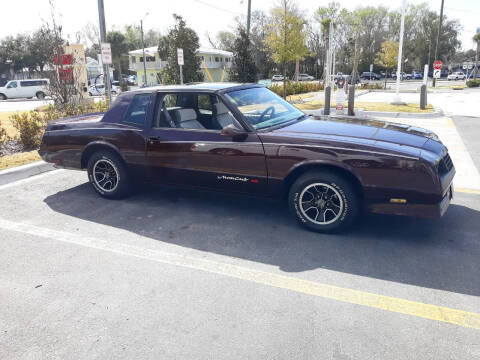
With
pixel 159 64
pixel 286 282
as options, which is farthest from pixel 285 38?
pixel 159 64

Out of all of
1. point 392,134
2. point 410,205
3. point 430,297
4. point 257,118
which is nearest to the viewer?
point 430,297

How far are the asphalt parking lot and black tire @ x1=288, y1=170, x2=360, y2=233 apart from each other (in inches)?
6.1

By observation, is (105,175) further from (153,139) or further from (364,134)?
(364,134)

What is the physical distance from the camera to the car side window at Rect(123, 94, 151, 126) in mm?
5215

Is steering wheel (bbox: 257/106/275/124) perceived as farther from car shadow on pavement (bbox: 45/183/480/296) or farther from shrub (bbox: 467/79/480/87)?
shrub (bbox: 467/79/480/87)

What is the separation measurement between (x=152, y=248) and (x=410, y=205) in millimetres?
2629

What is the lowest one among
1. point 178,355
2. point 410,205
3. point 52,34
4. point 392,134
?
point 178,355

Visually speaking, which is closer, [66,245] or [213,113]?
[66,245]

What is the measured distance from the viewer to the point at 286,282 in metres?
3.43

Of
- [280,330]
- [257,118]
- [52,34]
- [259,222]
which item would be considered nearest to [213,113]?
[257,118]

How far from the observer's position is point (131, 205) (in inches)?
214

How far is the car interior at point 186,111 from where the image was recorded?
4965 millimetres

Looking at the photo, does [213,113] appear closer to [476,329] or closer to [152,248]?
[152,248]

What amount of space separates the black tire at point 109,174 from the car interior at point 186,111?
2.70 feet
